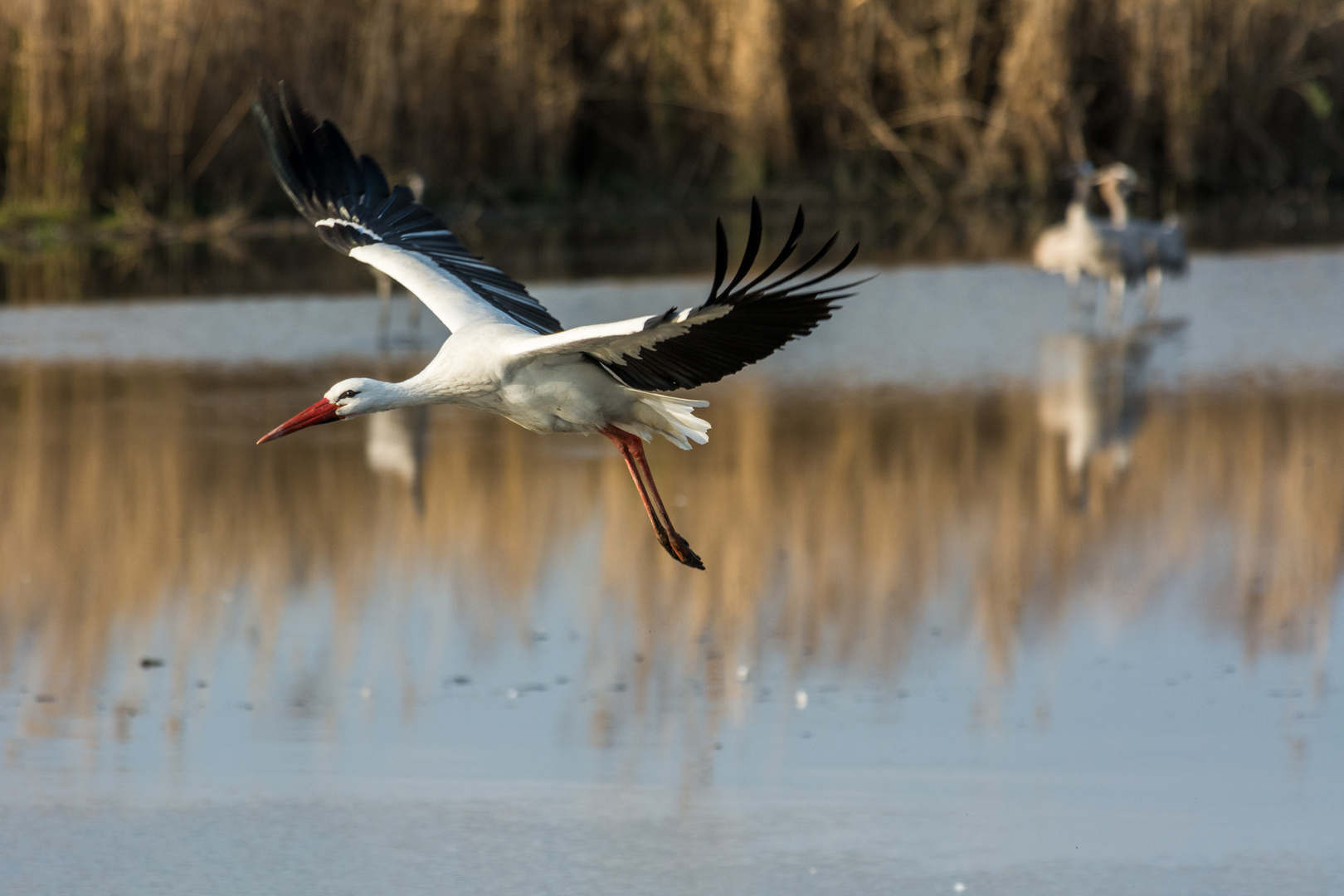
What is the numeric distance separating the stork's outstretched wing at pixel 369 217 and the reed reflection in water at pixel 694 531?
1524 millimetres

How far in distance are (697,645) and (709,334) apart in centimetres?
267

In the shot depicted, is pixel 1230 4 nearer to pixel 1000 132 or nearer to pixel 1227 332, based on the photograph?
pixel 1000 132

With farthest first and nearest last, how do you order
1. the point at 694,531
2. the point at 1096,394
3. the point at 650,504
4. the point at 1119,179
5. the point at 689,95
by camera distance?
the point at 689,95 → the point at 1119,179 → the point at 1096,394 → the point at 694,531 → the point at 650,504

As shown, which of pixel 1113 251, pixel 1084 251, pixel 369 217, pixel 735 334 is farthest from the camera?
pixel 1113 251

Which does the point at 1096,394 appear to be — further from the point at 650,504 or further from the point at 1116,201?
the point at 650,504

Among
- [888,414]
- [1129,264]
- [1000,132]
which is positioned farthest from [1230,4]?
[888,414]

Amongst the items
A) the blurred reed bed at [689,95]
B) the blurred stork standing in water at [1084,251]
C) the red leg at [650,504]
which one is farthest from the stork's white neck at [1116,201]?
the red leg at [650,504]

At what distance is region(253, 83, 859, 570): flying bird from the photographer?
545 centimetres

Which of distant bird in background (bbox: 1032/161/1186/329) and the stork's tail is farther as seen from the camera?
distant bird in background (bbox: 1032/161/1186/329)

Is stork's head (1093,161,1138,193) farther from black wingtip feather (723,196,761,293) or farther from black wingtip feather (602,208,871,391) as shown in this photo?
black wingtip feather (723,196,761,293)

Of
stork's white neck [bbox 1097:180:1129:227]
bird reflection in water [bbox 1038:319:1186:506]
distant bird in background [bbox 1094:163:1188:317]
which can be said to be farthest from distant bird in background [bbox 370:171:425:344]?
stork's white neck [bbox 1097:180:1129:227]

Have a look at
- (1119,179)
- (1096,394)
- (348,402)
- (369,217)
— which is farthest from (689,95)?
(348,402)

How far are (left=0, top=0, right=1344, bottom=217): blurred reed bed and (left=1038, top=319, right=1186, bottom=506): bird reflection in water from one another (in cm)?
820

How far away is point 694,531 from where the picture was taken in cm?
995
